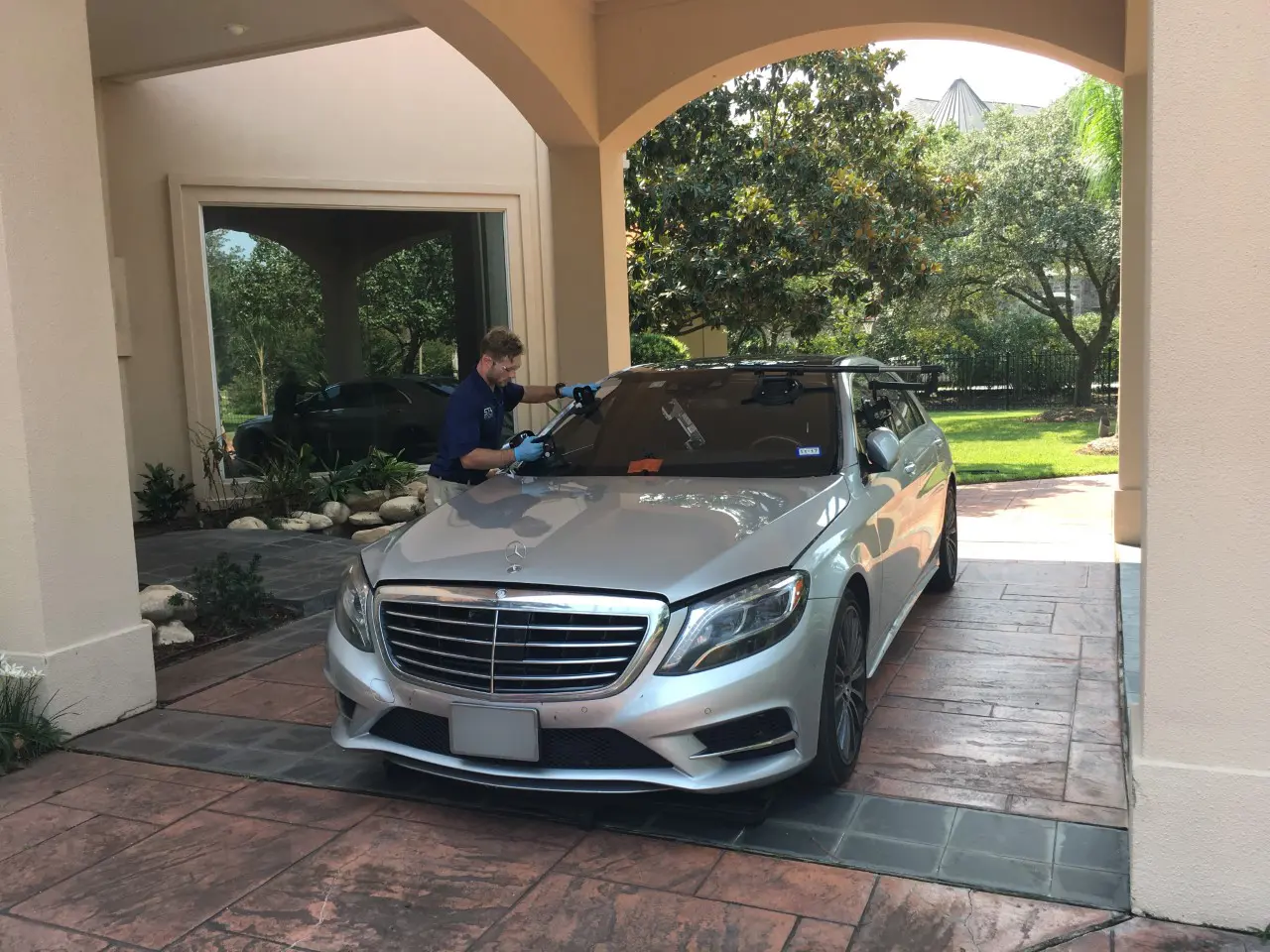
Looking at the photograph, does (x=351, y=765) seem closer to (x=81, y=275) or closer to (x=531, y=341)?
(x=81, y=275)

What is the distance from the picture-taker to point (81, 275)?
480 cm

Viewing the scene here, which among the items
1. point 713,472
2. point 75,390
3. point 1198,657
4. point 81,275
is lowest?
point 1198,657

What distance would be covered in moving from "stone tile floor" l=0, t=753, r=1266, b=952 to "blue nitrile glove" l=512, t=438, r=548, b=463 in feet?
5.87

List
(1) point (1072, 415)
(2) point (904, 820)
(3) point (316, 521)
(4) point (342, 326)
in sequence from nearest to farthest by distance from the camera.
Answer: (2) point (904, 820)
(3) point (316, 521)
(4) point (342, 326)
(1) point (1072, 415)

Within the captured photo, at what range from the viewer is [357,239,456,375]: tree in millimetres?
11586

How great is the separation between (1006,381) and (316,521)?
1985 cm

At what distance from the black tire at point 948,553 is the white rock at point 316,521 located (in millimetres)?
5622

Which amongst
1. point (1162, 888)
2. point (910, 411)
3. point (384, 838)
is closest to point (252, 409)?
point (910, 411)

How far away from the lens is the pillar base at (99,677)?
477 centimetres

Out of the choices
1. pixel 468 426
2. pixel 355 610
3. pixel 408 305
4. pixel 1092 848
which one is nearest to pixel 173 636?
pixel 468 426

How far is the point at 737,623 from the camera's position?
11.6ft

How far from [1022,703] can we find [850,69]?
383 inches

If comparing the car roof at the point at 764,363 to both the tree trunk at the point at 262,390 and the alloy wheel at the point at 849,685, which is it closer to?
the alloy wheel at the point at 849,685

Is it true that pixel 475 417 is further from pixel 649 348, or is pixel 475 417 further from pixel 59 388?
→ pixel 649 348
